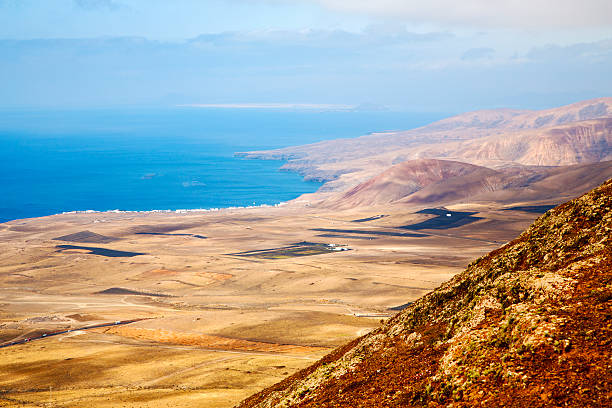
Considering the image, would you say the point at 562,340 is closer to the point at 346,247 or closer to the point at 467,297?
the point at 467,297

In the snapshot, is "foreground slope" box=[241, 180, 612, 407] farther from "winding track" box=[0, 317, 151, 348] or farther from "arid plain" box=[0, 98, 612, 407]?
"winding track" box=[0, 317, 151, 348]

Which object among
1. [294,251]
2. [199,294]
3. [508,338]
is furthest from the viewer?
[294,251]

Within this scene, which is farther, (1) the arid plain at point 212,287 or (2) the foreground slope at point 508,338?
(1) the arid plain at point 212,287

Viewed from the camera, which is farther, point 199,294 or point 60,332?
point 199,294

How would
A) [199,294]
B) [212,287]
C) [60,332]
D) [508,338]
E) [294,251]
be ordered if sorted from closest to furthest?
[508,338] → [60,332] → [199,294] → [212,287] → [294,251]

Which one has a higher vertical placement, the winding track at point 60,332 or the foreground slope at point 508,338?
the foreground slope at point 508,338

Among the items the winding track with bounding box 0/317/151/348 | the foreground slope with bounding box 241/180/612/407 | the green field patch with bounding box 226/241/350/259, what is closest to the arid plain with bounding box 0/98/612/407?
the winding track with bounding box 0/317/151/348

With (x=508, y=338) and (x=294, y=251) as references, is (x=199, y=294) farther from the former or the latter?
(x=508, y=338)

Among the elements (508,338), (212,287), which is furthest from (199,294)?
(508,338)

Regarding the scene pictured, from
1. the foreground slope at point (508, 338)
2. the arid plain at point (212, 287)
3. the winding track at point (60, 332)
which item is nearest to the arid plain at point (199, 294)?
the arid plain at point (212, 287)

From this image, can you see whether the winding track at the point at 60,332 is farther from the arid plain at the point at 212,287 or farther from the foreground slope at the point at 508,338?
the foreground slope at the point at 508,338
